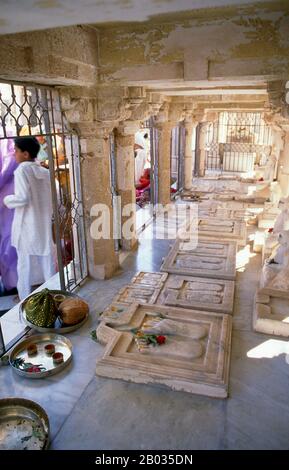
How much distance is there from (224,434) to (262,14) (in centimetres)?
340

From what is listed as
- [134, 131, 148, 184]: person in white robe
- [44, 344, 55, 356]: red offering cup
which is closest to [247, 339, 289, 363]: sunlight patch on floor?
[44, 344, 55, 356]: red offering cup

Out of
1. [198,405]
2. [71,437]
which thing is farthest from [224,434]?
[71,437]

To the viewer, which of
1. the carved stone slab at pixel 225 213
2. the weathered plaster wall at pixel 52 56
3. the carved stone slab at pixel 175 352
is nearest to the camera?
the weathered plaster wall at pixel 52 56

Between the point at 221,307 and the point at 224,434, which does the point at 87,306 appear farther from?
the point at 224,434

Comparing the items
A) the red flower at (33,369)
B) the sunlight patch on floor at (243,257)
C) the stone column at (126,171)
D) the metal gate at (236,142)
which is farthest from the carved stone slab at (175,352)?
the metal gate at (236,142)

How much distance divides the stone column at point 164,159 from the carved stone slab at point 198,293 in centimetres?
352

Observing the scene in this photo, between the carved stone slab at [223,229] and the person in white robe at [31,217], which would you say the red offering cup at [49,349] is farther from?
the carved stone slab at [223,229]

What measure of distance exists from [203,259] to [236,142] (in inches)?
425

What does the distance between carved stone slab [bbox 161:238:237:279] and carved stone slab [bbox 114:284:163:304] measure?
0.55m

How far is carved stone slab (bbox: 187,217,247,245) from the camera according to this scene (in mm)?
6059

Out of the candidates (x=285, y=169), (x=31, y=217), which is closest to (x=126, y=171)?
(x=31, y=217)

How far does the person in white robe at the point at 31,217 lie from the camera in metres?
4.36

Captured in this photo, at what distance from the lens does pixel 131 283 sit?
4520 millimetres

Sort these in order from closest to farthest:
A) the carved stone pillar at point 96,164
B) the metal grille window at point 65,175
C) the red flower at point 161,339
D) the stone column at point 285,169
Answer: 1. the red flower at point 161,339
2. the metal grille window at point 65,175
3. the carved stone pillar at point 96,164
4. the stone column at point 285,169
